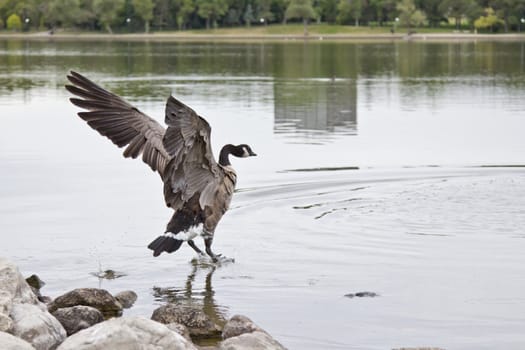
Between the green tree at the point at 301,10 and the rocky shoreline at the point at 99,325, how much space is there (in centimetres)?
12888

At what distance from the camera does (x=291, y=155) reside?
19062mm

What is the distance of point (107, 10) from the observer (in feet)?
488

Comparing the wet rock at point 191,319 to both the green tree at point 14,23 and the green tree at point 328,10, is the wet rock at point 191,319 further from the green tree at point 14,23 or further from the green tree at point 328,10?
the green tree at point 14,23

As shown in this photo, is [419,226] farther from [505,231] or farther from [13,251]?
[13,251]

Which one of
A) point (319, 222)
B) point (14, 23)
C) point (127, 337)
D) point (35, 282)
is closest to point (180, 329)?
point (127, 337)

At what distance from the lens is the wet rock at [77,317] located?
27.0 feet

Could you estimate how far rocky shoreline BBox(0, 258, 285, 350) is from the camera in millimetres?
6930

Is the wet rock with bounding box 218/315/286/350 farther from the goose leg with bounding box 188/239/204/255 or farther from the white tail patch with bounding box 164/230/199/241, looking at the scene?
the goose leg with bounding box 188/239/204/255

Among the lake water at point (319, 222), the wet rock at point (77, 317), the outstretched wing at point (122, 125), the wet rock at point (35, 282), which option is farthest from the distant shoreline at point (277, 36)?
the wet rock at point (77, 317)

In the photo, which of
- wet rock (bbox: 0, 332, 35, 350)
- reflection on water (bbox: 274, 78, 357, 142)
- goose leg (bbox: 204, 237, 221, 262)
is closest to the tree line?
reflection on water (bbox: 274, 78, 357, 142)

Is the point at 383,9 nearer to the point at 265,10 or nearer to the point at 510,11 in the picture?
the point at 265,10

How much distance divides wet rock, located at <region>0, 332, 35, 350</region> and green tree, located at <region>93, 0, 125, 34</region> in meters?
143

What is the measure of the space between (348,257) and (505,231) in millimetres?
2239

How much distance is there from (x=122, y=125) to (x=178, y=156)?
1.38 m
